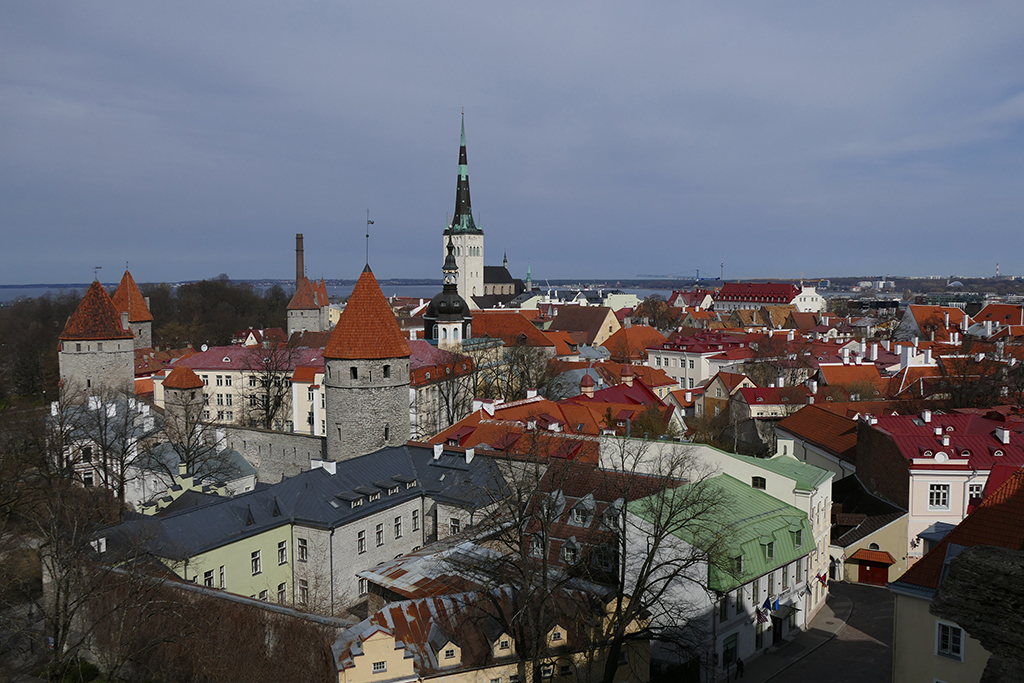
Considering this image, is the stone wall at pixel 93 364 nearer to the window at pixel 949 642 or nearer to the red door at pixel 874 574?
the red door at pixel 874 574

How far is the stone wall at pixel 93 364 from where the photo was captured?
A: 4350 centimetres

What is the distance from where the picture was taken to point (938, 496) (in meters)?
25.9

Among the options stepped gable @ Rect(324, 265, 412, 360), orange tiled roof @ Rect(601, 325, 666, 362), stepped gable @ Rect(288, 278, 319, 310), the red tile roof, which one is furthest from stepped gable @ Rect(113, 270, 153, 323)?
the red tile roof

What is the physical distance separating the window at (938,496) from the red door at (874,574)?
8.25 ft

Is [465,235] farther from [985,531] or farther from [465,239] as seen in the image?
[985,531]

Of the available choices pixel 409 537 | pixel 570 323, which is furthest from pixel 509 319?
pixel 409 537

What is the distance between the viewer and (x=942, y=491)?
84.6 feet

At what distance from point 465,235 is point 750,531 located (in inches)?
2847

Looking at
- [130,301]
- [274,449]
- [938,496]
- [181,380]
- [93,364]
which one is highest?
[130,301]

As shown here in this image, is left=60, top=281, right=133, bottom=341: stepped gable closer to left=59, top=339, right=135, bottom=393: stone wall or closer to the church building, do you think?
left=59, top=339, right=135, bottom=393: stone wall

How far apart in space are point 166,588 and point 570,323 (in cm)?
6928

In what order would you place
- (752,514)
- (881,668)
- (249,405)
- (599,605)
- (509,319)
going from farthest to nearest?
(509,319)
(249,405)
(752,514)
(881,668)
(599,605)

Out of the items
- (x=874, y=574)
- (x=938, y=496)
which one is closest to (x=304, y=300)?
(x=874, y=574)

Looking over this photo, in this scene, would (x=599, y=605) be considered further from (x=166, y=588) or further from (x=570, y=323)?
(x=570, y=323)
